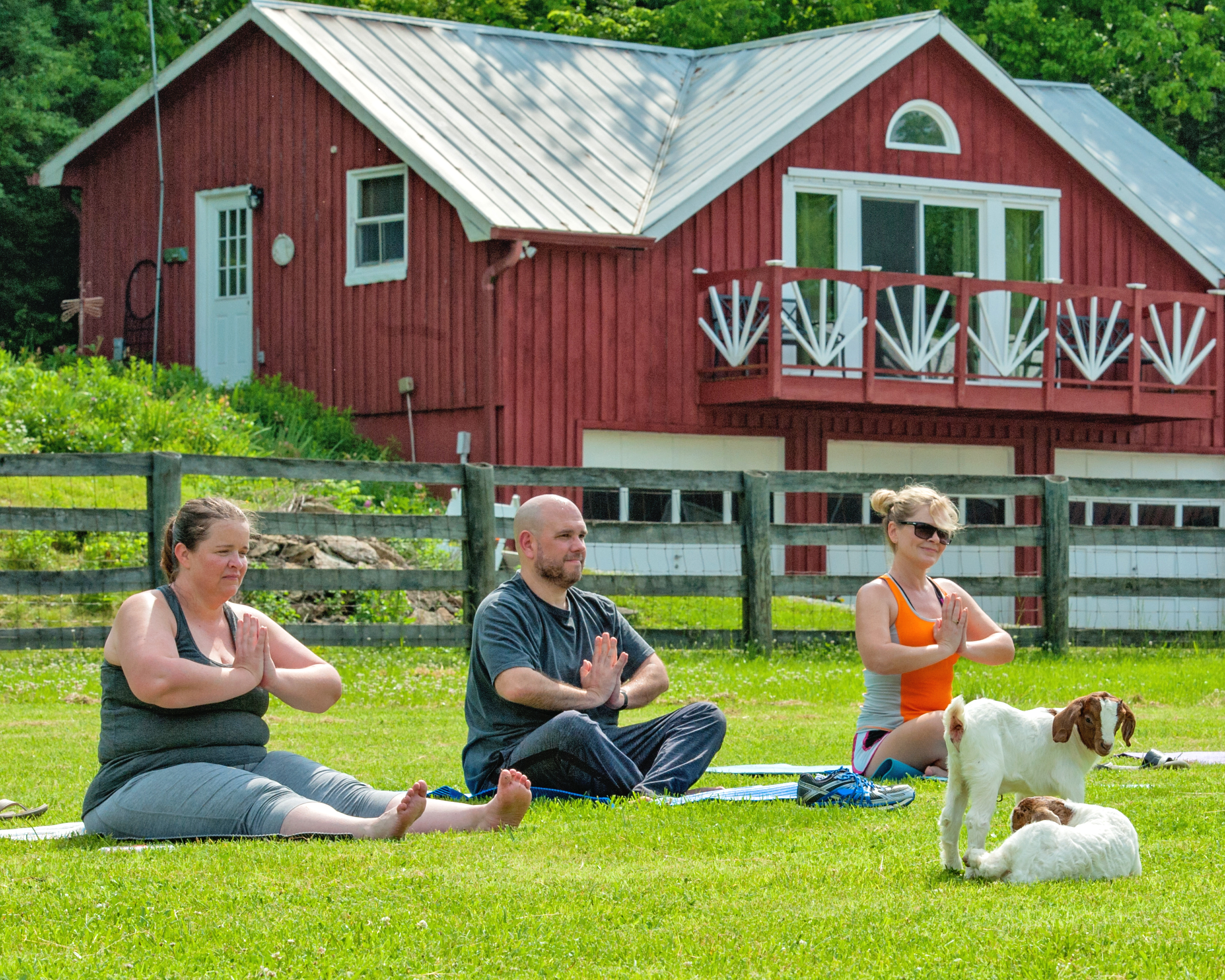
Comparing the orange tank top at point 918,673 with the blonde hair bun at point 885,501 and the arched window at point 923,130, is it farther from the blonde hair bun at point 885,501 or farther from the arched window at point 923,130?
the arched window at point 923,130

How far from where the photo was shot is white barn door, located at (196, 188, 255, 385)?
21203mm

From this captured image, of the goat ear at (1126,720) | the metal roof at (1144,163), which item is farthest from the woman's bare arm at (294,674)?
the metal roof at (1144,163)

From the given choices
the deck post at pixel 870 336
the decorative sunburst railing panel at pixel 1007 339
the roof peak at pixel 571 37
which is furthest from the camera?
the roof peak at pixel 571 37

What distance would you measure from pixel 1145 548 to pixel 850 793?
15967 mm

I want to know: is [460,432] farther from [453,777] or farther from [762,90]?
[453,777]

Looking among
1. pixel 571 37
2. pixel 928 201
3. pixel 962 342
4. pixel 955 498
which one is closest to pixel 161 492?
pixel 962 342

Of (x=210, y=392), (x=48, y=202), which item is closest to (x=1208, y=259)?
(x=210, y=392)

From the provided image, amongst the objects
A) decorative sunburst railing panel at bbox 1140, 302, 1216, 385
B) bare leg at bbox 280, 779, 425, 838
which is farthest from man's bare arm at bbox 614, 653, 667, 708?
decorative sunburst railing panel at bbox 1140, 302, 1216, 385

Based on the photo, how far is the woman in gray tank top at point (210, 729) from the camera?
5414 millimetres

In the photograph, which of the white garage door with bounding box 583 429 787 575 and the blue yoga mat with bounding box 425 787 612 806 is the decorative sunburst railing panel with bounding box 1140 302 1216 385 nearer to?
the white garage door with bounding box 583 429 787 575

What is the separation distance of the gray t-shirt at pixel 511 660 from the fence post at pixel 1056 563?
8.05 meters

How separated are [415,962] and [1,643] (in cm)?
830

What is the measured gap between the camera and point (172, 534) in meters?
5.64

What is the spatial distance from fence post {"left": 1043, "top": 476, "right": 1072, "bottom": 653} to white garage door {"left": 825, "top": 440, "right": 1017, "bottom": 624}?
16.5 ft
